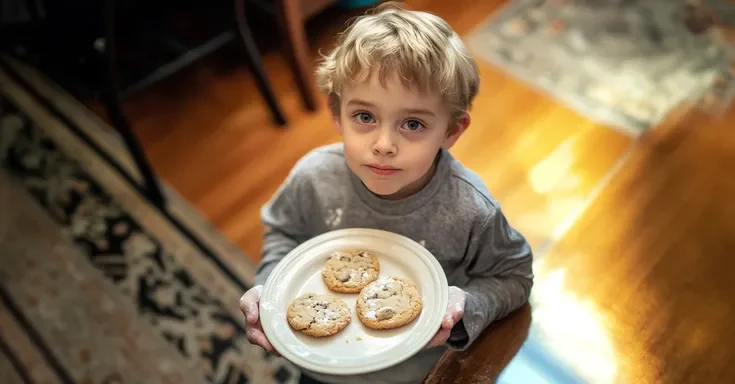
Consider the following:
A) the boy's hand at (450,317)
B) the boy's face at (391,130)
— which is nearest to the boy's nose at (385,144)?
the boy's face at (391,130)

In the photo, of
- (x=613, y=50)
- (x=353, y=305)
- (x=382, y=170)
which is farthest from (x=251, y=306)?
(x=613, y=50)

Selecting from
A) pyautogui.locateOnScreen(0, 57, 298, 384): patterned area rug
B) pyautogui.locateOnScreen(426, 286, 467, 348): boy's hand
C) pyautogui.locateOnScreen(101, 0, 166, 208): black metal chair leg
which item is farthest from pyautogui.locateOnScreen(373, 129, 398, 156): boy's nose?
pyautogui.locateOnScreen(101, 0, 166, 208): black metal chair leg

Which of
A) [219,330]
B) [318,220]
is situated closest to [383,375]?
[318,220]

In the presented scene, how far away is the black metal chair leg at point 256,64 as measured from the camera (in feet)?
6.26

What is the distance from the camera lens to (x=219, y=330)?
161 cm

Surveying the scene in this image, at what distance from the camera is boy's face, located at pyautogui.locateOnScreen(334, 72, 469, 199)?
812 millimetres

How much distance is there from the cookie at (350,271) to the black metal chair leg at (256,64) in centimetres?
120

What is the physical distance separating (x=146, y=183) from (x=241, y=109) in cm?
42

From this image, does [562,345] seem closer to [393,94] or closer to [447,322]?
[447,322]

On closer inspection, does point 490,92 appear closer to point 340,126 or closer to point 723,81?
point 723,81

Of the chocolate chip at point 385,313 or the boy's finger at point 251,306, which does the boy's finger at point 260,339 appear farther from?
the chocolate chip at point 385,313

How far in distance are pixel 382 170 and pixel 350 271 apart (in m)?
0.15

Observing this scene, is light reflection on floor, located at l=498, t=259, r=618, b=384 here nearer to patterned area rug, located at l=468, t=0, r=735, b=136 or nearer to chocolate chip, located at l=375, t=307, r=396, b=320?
chocolate chip, located at l=375, t=307, r=396, b=320

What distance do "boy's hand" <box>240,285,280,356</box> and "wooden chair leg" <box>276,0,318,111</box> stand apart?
3.87 ft
